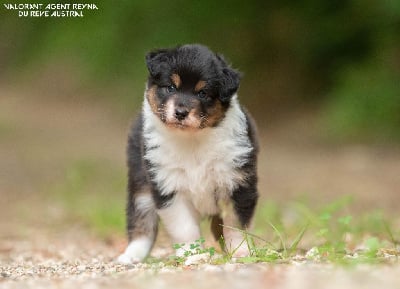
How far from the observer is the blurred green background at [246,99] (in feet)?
37.4

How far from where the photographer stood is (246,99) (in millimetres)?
16562

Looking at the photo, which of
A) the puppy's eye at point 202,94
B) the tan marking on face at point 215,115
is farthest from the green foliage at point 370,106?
the puppy's eye at point 202,94

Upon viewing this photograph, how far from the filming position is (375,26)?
1419 cm

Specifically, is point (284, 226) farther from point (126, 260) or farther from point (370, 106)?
point (370, 106)

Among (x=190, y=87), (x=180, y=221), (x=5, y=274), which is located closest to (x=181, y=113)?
(x=190, y=87)

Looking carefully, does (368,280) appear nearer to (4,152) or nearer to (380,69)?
(380,69)

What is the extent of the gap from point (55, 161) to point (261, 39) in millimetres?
4950

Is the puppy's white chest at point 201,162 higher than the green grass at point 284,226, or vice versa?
the puppy's white chest at point 201,162

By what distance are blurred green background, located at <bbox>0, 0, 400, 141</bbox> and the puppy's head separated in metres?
7.47

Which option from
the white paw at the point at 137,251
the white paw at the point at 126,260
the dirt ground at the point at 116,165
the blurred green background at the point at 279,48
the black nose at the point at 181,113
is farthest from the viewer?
the blurred green background at the point at 279,48

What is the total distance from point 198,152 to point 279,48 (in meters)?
10.6

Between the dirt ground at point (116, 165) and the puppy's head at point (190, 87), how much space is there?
3.42 ft

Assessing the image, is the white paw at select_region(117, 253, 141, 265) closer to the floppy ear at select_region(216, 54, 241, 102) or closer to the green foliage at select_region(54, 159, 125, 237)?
the floppy ear at select_region(216, 54, 241, 102)

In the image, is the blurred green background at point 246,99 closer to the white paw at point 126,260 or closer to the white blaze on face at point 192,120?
the white paw at point 126,260
